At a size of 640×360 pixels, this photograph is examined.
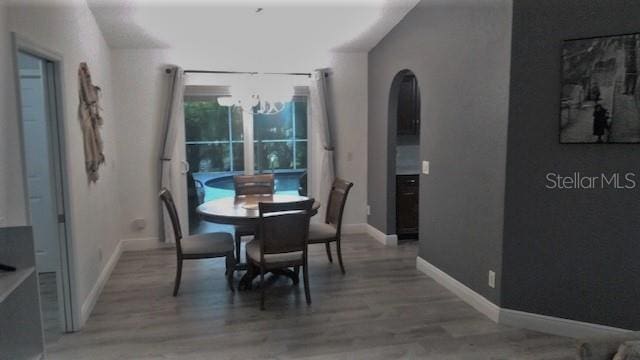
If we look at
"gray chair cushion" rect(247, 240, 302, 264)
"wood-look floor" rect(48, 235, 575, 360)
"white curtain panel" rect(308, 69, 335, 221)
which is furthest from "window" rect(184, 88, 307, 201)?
"gray chair cushion" rect(247, 240, 302, 264)

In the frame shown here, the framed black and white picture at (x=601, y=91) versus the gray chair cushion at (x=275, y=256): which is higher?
the framed black and white picture at (x=601, y=91)

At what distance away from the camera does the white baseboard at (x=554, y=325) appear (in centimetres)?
315

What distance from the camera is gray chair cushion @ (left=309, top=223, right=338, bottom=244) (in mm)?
4504

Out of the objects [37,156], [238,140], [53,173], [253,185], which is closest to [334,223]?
[253,185]

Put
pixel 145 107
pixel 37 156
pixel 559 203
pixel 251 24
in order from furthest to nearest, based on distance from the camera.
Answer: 1. pixel 145 107
2. pixel 251 24
3. pixel 37 156
4. pixel 559 203

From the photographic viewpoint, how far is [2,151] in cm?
227

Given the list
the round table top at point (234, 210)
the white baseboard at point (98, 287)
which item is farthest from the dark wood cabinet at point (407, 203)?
the white baseboard at point (98, 287)

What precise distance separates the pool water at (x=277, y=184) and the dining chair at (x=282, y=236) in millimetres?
2439

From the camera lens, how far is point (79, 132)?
11.9 feet

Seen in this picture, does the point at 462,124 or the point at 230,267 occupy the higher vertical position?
the point at 462,124

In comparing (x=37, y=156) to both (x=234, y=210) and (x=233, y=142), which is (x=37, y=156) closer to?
(x=234, y=210)

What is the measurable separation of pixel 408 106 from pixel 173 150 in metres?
2.92

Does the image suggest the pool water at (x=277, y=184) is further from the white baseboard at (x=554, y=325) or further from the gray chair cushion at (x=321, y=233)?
the white baseboard at (x=554, y=325)

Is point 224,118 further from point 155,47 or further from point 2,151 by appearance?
point 2,151
